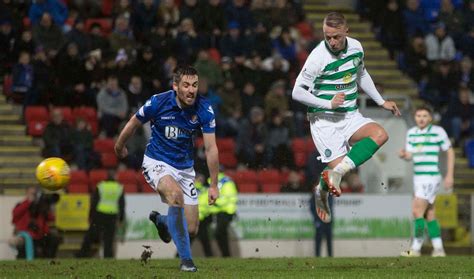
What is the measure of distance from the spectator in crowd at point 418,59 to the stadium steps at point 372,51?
0.39m

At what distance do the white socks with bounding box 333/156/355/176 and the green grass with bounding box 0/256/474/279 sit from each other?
1.11 meters

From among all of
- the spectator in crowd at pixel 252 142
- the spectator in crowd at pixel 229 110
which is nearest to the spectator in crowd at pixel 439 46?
the spectator in crowd at pixel 229 110

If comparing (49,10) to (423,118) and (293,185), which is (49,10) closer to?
(293,185)

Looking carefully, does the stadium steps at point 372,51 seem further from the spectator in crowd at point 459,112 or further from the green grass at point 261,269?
the green grass at point 261,269

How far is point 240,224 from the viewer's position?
2189 centimetres

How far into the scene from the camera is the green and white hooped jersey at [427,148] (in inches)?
709

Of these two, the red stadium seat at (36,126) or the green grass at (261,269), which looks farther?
the red stadium seat at (36,126)

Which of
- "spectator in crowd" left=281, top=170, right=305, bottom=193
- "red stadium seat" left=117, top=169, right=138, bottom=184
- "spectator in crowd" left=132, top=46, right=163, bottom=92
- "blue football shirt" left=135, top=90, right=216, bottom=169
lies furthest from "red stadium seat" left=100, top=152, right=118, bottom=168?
"blue football shirt" left=135, top=90, right=216, bottom=169

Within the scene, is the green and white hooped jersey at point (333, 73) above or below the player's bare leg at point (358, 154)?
above

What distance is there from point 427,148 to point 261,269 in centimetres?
507

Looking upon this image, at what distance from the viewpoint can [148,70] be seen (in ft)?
77.8

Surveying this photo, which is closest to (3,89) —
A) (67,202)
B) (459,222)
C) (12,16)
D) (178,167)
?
(12,16)

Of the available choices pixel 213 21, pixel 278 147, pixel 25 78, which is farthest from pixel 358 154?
pixel 213 21

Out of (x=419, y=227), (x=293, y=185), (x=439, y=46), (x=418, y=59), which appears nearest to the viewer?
(x=419, y=227)
